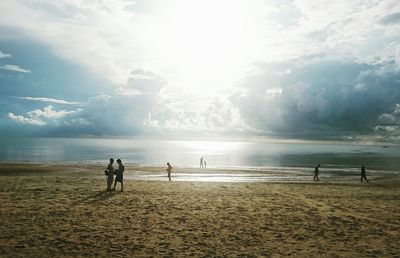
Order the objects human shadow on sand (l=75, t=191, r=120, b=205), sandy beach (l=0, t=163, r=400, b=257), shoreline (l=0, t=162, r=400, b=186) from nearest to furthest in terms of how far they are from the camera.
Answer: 1. sandy beach (l=0, t=163, r=400, b=257)
2. human shadow on sand (l=75, t=191, r=120, b=205)
3. shoreline (l=0, t=162, r=400, b=186)

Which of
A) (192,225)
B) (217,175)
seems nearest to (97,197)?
(192,225)

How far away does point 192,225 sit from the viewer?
48.6ft

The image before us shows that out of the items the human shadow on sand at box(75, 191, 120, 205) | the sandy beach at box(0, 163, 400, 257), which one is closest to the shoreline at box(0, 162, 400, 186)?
the human shadow on sand at box(75, 191, 120, 205)

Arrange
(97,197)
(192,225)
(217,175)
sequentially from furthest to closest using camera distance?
1. (217,175)
2. (97,197)
3. (192,225)

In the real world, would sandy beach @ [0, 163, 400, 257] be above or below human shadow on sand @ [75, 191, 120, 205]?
below

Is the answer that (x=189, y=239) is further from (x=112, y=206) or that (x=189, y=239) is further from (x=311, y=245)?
(x=112, y=206)

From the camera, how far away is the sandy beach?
1154 cm

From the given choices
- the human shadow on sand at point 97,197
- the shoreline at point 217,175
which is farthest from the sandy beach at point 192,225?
the shoreline at point 217,175

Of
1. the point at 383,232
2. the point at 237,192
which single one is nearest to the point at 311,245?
the point at 383,232

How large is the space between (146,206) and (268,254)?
8955mm

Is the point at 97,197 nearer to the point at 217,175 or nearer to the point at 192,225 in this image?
the point at 192,225

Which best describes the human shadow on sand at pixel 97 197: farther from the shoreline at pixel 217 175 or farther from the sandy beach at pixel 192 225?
the shoreline at pixel 217 175

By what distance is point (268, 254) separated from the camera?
11281 mm

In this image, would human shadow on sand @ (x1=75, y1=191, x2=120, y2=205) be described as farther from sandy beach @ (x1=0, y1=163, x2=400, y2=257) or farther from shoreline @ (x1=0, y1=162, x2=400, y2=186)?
shoreline @ (x1=0, y1=162, x2=400, y2=186)
